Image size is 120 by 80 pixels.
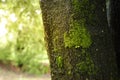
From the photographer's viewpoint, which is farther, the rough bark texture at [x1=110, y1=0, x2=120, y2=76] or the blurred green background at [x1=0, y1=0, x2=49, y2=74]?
the blurred green background at [x1=0, y1=0, x2=49, y2=74]

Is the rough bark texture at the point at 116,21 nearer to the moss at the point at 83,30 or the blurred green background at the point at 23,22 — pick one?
the moss at the point at 83,30

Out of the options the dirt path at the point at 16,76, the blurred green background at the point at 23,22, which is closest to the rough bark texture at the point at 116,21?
the blurred green background at the point at 23,22

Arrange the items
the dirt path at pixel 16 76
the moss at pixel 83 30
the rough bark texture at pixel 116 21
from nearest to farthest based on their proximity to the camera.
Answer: the moss at pixel 83 30 < the rough bark texture at pixel 116 21 < the dirt path at pixel 16 76

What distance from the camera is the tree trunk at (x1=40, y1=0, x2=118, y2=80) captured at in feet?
5.45

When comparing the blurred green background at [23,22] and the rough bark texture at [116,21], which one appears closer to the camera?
the rough bark texture at [116,21]

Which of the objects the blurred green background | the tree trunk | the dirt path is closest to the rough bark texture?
the tree trunk

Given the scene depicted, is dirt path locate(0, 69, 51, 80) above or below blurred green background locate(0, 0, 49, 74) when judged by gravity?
below

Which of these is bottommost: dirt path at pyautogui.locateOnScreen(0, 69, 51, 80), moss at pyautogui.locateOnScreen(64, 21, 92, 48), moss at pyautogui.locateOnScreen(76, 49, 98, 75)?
dirt path at pyautogui.locateOnScreen(0, 69, 51, 80)

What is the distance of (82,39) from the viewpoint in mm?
1683

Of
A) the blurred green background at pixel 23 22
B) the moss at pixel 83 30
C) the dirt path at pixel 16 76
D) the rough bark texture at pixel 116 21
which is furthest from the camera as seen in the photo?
the dirt path at pixel 16 76

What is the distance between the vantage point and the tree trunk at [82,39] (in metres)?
1.66

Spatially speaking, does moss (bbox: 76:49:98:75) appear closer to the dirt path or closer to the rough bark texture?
the rough bark texture

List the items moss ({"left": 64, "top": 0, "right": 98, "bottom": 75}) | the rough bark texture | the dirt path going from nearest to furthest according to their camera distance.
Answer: moss ({"left": 64, "top": 0, "right": 98, "bottom": 75}) < the rough bark texture < the dirt path

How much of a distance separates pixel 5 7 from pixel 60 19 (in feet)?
5.06
